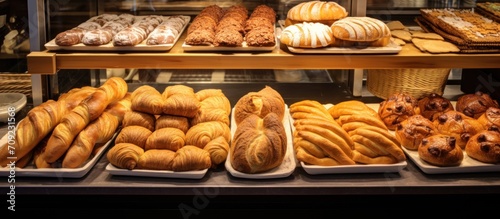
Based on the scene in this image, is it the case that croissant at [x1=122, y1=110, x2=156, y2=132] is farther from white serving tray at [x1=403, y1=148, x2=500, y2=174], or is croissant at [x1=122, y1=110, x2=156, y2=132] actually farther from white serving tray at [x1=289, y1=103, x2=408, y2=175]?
white serving tray at [x1=403, y1=148, x2=500, y2=174]

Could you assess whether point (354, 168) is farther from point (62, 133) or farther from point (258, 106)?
point (62, 133)

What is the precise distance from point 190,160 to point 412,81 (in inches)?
57.0

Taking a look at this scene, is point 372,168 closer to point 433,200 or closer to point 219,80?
point 433,200

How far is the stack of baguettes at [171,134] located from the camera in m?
2.59

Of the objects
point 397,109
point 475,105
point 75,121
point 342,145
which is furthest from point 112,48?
point 475,105

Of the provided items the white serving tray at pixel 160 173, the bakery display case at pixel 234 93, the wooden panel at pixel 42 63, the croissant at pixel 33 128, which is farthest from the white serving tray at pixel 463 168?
the wooden panel at pixel 42 63

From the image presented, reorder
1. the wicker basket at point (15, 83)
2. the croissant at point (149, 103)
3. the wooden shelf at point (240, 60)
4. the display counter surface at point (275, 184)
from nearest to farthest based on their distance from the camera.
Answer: the display counter surface at point (275, 184), the croissant at point (149, 103), the wooden shelf at point (240, 60), the wicker basket at point (15, 83)

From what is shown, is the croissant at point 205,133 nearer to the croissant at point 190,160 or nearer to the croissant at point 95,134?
the croissant at point 190,160

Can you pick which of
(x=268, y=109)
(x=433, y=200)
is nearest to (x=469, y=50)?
(x=433, y=200)

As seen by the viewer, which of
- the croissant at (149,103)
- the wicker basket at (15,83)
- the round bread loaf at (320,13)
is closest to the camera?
the croissant at (149,103)

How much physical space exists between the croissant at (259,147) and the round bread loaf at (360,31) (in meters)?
0.61

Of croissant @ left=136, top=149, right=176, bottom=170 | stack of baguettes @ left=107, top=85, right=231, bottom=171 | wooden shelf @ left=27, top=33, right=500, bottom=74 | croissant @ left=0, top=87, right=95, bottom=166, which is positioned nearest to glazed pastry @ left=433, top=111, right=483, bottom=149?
wooden shelf @ left=27, top=33, right=500, bottom=74

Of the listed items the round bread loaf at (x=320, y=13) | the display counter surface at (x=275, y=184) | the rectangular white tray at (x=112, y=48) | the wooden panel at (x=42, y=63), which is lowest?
the display counter surface at (x=275, y=184)

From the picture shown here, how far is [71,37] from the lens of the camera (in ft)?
9.66
